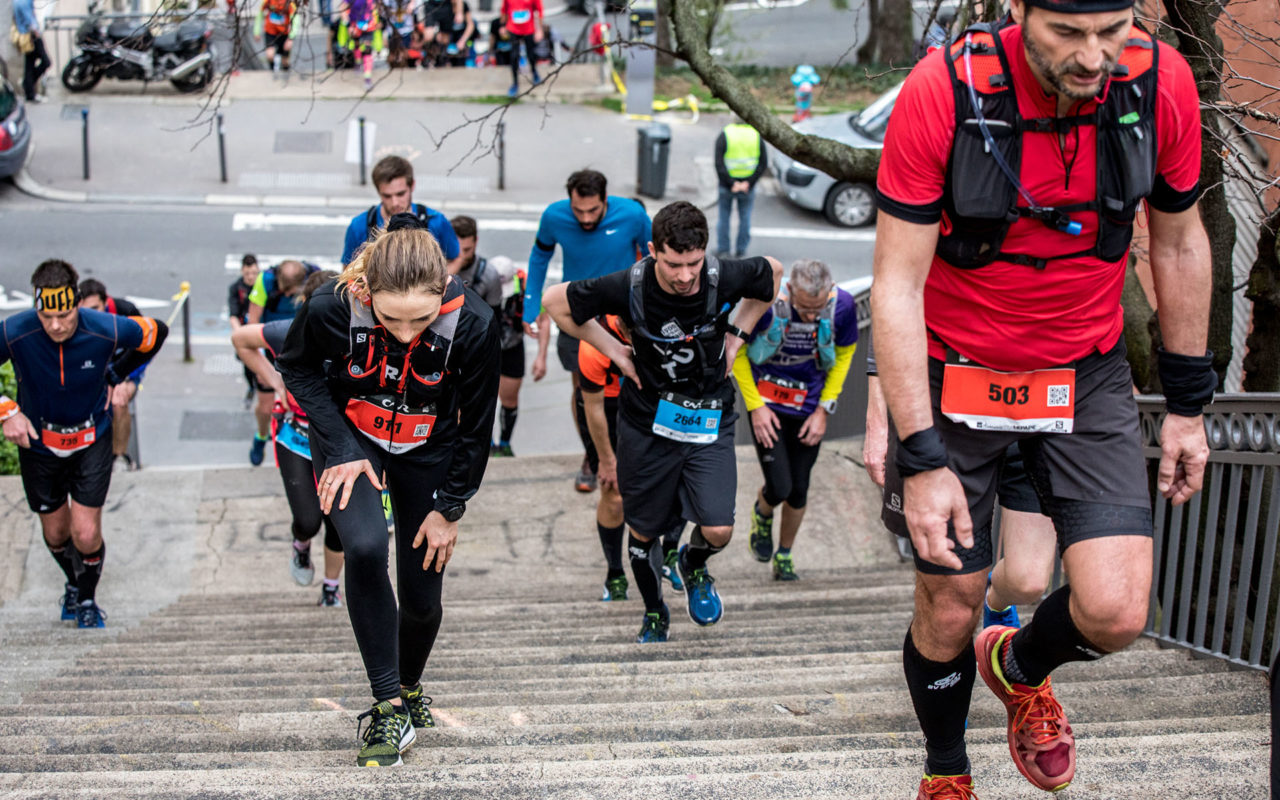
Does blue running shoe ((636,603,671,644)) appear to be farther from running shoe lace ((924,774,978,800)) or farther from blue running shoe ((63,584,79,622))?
blue running shoe ((63,584,79,622))

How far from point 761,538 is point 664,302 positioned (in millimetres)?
2391

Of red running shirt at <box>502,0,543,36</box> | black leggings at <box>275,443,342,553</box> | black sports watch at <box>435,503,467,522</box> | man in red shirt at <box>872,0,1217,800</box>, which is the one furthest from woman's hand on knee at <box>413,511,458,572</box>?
red running shirt at <box>502,0,543,36</box>

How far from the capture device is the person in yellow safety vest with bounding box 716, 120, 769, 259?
Answer: 15695 mm

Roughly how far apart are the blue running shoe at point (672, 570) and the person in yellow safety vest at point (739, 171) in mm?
8980

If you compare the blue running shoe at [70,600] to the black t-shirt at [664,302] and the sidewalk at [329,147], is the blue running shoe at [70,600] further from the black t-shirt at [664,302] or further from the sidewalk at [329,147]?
the sidewalk at [329,147]

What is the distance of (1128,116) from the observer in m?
3.05

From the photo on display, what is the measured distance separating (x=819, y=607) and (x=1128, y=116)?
4.17 metres

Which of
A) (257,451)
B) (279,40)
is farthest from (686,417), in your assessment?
(279,40)

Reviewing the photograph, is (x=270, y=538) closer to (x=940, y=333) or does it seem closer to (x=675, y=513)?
(x=675, y=513)

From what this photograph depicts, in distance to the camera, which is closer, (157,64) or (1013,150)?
(1013,150)

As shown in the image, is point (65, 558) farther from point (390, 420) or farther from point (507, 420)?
point (390, 420)

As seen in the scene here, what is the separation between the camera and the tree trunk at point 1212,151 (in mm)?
5816

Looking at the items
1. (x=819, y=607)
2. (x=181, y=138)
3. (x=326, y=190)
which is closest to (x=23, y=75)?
(x=181, y=138)

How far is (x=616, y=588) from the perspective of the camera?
7.00 meters
